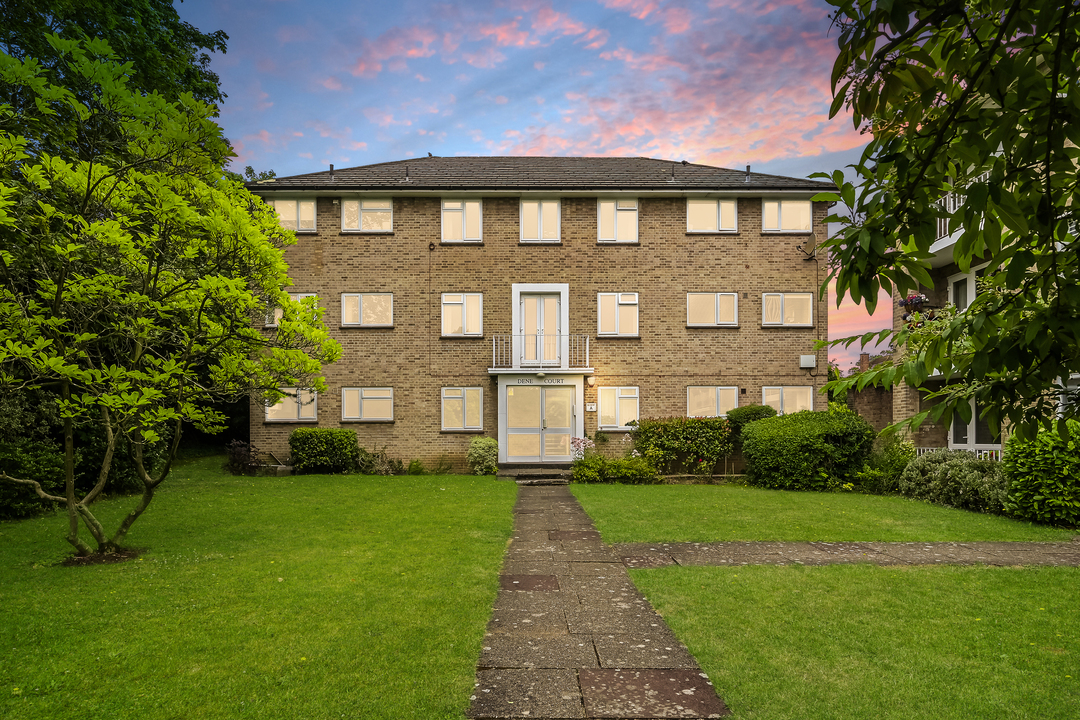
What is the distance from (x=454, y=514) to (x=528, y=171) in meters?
13.5

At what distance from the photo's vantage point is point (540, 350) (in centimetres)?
1889

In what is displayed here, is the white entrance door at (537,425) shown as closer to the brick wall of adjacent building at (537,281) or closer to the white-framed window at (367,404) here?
the brick wall of adjacent building at (537,281)

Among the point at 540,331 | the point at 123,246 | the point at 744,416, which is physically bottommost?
the point at 744,416

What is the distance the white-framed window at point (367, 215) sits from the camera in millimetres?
18969

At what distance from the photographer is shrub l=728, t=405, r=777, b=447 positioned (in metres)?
17.6

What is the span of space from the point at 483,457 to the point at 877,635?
1379 centimetres

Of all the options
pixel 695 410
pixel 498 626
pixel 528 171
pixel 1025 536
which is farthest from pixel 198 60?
pixel 1025 536

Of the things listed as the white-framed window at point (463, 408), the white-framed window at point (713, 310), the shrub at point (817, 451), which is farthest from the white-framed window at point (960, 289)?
the white-framed window at point (463, 408)

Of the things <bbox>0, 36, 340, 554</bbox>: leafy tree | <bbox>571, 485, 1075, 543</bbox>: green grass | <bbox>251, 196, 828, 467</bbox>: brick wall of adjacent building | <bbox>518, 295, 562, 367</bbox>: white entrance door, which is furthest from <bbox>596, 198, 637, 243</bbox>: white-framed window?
<bbox>0, 36, 340, 554</bbox>: leafy tree

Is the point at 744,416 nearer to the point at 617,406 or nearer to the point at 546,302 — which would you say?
the point at 617,406

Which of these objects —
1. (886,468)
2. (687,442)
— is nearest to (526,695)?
(886,468)

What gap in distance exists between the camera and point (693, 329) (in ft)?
62.0

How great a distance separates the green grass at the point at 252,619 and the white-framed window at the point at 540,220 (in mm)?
11220

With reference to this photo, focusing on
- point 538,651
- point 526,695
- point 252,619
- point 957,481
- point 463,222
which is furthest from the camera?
point 463,222
